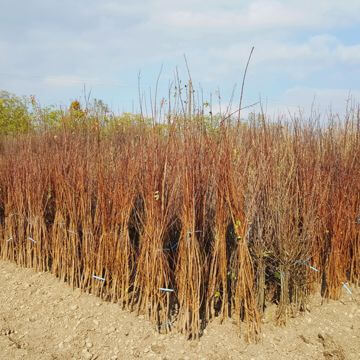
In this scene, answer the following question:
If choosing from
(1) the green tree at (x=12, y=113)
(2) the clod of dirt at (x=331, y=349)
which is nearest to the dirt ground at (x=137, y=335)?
(2) the clod of dirt at (x=331, y=349)

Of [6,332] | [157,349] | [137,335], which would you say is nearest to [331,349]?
[157,349]

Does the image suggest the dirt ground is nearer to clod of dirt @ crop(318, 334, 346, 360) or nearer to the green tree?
clod of dirt @ crop(318, 334, 346, 360)

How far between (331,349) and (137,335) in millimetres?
1380

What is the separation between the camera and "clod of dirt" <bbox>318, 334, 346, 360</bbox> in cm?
257

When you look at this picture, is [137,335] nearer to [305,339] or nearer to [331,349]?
[305,339]

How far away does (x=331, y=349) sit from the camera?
263 centimetres

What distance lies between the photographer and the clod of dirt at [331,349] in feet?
8.43

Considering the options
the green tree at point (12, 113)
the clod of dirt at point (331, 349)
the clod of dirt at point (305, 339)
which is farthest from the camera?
the green tree at point (12, 113)

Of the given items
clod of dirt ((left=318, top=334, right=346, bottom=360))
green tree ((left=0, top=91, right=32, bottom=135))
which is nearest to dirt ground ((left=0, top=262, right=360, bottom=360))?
clod of dirt ((left=318, top=334, right=346, bottom=360))

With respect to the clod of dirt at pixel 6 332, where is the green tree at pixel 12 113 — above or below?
above

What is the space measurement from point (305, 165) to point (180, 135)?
1142 millimetres

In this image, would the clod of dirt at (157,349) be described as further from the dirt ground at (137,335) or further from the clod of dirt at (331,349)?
the clod of dirt at (331,349)

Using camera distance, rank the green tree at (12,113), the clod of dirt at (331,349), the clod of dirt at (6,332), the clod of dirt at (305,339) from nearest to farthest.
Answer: the clod of dirt at (331,349), the clod of dirt at (305,339), the clod of dirt at (6,332), the green tree at (12,113)

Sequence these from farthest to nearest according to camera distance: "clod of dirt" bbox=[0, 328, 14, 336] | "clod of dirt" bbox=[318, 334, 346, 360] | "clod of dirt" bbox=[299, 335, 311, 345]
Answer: "clod of dirt" bbox=[0, 328, 14, 336], "clod of dirt" bbox=[299, 335, 311, 345], "clod of dirt" bbox=[318, 334, 346, 360]
